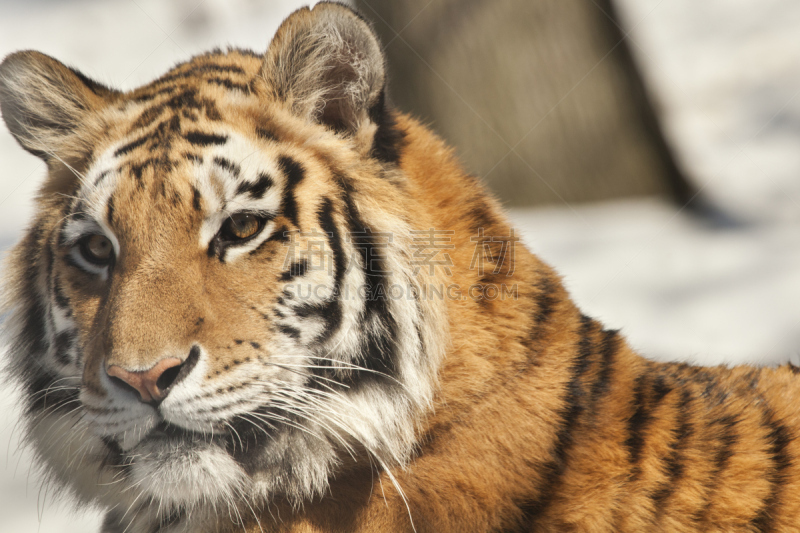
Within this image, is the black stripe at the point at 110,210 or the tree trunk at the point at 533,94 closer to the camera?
the black stripe at the point at 110,210

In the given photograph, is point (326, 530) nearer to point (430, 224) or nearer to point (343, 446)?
point (343, 446)

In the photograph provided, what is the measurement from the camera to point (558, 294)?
5.08ft

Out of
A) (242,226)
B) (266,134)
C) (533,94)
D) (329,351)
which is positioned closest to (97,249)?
(242,226)

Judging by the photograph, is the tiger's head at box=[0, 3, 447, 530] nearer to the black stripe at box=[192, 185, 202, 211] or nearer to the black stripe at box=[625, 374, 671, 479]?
the black stripe at box=[192, 185, 202, 211]

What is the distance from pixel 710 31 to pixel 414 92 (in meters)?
2.56

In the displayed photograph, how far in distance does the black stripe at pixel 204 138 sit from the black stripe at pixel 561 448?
91cm

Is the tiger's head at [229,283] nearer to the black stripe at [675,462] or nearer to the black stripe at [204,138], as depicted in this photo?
the black stripe at [204,138]

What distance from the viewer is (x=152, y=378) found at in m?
1.22

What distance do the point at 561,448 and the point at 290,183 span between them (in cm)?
80

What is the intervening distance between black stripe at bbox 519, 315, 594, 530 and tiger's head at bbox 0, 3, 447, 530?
0.28m

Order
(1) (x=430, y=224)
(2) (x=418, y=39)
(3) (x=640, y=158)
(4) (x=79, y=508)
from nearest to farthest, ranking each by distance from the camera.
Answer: (1) (x=430, y=224), (4) (x=79, y=508), (2) (x=418, y=39), (3) (x=640, y=158)

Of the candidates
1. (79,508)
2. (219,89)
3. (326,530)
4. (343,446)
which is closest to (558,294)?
(343,446)

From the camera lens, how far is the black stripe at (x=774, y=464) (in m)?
1.37

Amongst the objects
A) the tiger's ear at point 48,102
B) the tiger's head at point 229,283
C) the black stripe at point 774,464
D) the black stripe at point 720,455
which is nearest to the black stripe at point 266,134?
the tiger's head at point 229,283
